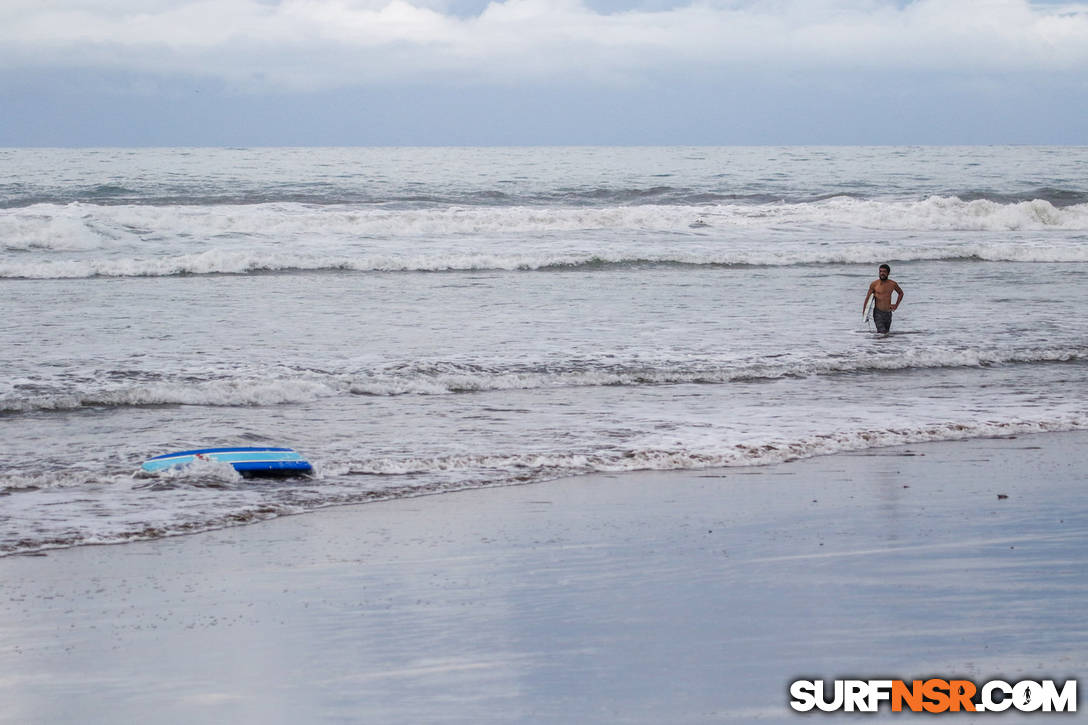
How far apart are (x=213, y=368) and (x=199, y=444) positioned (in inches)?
124

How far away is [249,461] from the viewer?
23.8 ft

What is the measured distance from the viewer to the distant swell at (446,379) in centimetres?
992

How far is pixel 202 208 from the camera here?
31.9 m

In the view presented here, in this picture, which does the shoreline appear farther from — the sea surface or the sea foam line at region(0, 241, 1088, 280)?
the sea foam line at region(0, 241, 1088, 280)

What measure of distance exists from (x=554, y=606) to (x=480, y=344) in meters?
8.69

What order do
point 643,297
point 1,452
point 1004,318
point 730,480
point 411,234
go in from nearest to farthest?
point 730,480 < point 1,452 < point 1004,318 < point 643,297 < point 411,234

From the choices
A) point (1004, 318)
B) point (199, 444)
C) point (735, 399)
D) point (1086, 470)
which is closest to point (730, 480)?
point (1086, 470)

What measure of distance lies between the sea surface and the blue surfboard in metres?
0.10

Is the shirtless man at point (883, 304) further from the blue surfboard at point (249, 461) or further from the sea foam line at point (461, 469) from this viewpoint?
the blue surfboard at point (249, 461)

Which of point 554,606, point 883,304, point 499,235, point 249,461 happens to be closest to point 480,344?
point 883,304

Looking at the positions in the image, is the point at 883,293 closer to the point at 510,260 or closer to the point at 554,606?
the point at 510,260

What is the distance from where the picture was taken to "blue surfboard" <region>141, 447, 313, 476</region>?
7226 millimetres

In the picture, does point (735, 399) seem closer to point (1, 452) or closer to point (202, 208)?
point (1, 452)

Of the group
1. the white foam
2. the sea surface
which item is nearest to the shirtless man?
the sea surface
